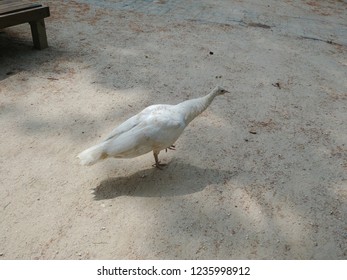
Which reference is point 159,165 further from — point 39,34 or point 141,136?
point 39,34

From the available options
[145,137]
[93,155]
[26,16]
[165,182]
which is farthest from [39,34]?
[165,182]

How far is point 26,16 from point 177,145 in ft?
9.72

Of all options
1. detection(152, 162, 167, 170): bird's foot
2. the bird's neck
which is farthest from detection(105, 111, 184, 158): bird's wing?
detection(152, 162, 167, 170): bird's foot

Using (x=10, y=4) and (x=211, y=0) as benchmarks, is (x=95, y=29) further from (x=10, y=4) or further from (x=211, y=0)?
(x=211, y=0)

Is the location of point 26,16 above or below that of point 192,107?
above

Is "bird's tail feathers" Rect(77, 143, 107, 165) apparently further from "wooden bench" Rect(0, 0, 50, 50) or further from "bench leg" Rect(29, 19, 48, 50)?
"bench leg" Rect(29, 19, 48, 50)

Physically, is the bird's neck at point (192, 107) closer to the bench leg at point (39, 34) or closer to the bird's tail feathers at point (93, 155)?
the bird's tail feathers at point (93, 155)

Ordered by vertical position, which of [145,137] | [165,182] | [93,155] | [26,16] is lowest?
[165,182]

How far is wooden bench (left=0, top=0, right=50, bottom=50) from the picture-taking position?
4.54 m

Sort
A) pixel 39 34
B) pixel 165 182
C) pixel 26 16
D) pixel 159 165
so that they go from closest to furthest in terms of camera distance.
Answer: pixel 165 182 → pixel 159 165 → pixel 26 16 → pixel 39 34

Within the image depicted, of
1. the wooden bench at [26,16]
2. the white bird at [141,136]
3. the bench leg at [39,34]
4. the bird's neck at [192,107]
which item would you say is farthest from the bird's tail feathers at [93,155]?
the bench leg at [39,34]

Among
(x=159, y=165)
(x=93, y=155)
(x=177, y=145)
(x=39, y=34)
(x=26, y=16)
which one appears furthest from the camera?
(x=39, y=34)

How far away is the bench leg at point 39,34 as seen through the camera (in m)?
5.05

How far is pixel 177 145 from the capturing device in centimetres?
351
